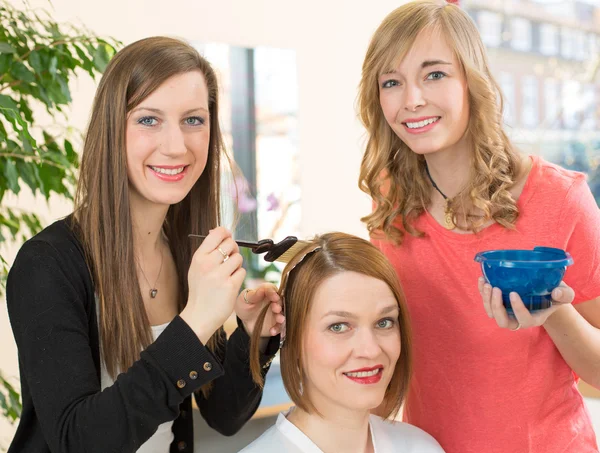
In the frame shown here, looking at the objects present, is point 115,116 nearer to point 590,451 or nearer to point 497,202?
point 497,202

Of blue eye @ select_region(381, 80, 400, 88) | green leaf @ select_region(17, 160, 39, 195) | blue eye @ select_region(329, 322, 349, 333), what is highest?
blue eye @ select_region(381, 80, 400, 88)

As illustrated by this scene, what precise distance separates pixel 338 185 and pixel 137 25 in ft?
5.31

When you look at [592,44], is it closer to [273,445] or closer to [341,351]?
[341,351]

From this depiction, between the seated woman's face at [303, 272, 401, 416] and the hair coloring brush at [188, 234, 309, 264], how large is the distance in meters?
0.11

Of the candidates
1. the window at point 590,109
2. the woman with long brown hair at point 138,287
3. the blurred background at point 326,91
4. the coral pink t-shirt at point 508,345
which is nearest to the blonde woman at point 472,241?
the coral pink t-shirt at point 508,345

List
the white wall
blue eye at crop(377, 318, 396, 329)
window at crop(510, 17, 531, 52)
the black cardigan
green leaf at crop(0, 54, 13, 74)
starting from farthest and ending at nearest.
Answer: window at crop(510, 17, 531, 52) → the white wall → green leaf at crop(0, 54, 13, 74) → blue eye at crop(377, 318, 396, 329) → the black cardigan

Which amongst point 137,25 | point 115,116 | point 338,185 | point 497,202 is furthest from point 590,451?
point 338,185

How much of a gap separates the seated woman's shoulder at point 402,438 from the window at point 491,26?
3276 millimetres

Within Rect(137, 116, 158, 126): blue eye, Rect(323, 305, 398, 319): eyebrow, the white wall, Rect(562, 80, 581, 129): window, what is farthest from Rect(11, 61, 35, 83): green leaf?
Rect(562, 80, 581, 129): window

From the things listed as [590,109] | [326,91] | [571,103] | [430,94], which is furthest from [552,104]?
[430,94]

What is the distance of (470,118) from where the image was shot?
1.81 m

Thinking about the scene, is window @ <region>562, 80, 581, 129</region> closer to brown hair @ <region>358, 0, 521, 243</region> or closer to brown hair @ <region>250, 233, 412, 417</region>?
brown hair @ <region>358, 0, 521, 243</region>

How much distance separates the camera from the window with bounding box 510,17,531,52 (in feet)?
14.9

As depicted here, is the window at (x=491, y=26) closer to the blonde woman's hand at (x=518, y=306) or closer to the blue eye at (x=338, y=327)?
the blue eye at (x=338, y=327)
